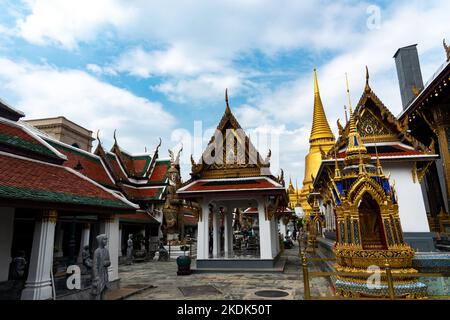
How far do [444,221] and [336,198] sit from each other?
23.6 feet

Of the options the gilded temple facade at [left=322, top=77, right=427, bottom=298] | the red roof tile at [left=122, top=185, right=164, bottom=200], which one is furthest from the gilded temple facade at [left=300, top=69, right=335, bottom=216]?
the gilded temple facade at [left=322, top=77, right=427, bottom=298]

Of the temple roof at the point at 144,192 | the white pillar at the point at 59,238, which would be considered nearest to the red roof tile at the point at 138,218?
the temple roof at the point at 144,192

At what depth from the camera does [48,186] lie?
24.7 ft

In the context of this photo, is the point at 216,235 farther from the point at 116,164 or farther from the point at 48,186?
the point at 116,164

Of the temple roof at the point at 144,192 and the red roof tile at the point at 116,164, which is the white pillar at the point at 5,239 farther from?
the red roof tile at the point at 116,164

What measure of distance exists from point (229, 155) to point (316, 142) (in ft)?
91.9

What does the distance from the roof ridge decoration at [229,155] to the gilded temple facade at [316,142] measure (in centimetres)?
2559

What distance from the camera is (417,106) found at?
40.7 feet

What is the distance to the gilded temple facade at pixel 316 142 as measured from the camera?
38.6 meters

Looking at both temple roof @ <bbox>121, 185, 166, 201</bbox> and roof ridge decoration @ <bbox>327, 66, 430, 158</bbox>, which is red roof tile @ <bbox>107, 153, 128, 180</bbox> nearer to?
temple roof @ <bbox>121, 185, 166, 201</bbox>

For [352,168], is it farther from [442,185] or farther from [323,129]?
[323,129]

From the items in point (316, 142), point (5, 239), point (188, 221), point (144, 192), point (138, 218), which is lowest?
point (5, 239)

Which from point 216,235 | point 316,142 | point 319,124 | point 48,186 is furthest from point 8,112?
point 319,124

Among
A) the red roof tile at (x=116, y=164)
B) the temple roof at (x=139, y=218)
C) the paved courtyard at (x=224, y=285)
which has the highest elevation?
the red roof tile at (x=116, y=164)
